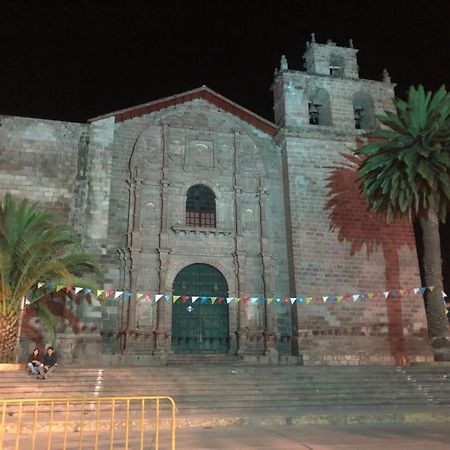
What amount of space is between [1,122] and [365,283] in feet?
55.9

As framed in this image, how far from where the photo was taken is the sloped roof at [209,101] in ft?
72.7

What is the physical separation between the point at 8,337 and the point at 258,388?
7889 mm

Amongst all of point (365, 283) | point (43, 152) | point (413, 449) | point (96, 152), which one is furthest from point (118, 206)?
point (413, 449)

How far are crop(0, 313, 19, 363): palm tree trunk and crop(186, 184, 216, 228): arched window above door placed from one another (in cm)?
854

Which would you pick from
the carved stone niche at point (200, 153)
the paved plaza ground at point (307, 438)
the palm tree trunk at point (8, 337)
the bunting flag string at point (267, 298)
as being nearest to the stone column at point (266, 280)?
the bunting flag string at point (267, 298)

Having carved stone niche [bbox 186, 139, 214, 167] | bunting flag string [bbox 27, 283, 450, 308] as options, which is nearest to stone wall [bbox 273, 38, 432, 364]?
bunting flag string [bbox 27, 283, 450, 308]

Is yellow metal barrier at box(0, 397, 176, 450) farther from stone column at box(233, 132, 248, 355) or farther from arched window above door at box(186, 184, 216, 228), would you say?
arched window above door at box(186, 184, 216, 228)

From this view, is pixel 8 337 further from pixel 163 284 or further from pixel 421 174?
pixel 421 174

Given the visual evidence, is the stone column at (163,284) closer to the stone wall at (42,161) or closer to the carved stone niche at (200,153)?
the carved stone niche at (200,153)

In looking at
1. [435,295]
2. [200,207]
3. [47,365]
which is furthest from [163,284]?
[435,295]

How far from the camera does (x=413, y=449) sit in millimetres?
7855

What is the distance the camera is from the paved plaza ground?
8.09 meters

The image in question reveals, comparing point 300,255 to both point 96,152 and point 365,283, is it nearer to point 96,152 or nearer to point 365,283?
point 365,283

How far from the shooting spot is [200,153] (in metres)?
22.5
